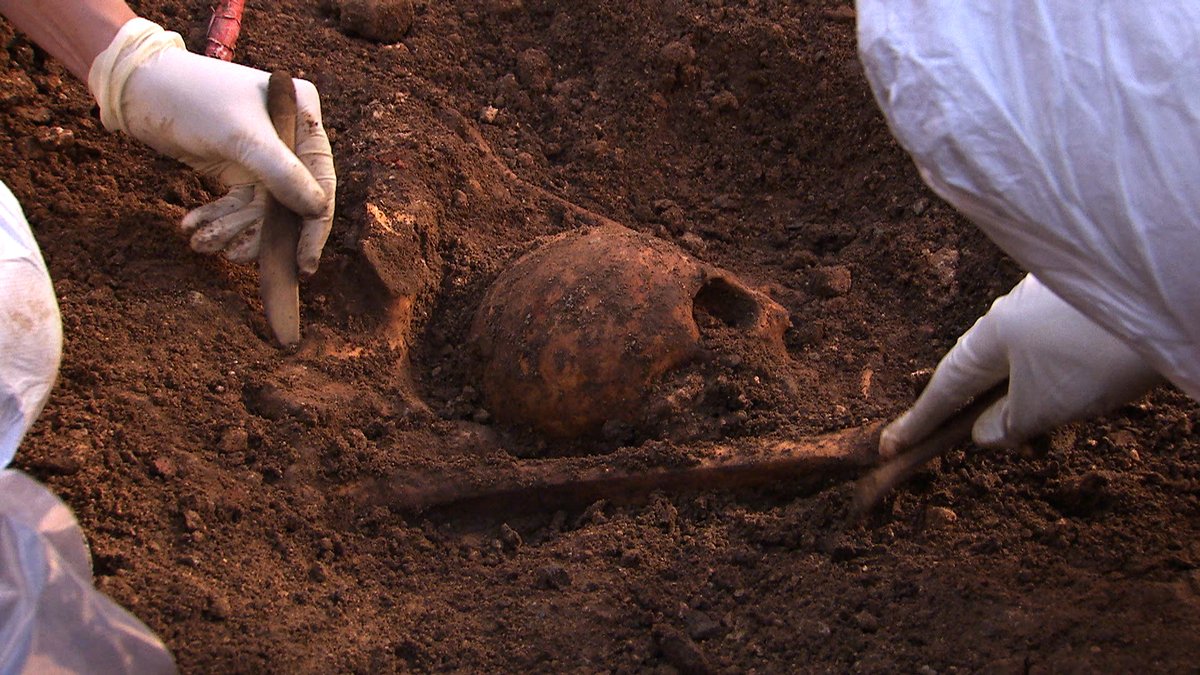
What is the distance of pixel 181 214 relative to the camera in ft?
9.04

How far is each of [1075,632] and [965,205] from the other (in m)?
0.87

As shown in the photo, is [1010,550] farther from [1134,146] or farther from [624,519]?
[1134,146]

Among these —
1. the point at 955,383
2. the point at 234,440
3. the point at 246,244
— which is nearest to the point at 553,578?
the point at 234,440

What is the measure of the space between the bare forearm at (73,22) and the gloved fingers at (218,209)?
0.48m

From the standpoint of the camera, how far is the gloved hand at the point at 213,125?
8.23 ft

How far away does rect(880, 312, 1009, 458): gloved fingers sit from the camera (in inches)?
77.9

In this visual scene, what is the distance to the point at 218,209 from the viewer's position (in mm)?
2582

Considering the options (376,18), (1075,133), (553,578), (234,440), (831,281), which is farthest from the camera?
(376,18)

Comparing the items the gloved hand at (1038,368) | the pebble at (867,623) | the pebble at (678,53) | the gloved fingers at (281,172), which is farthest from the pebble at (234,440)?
the pebble at (678,53)

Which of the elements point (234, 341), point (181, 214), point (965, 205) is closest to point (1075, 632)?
point (965, 205)

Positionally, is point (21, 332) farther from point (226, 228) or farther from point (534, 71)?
point (534, 71)

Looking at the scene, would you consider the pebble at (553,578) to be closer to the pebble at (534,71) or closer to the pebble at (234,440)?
the pebble at (234,440)

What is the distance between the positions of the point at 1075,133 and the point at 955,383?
0.82 meters

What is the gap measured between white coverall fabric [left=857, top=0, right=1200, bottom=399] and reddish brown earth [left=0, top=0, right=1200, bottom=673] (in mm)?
743
